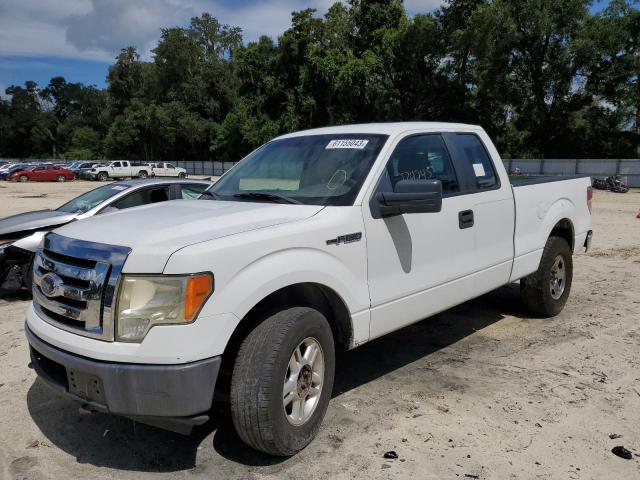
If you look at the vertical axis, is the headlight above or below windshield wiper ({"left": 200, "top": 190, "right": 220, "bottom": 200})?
below

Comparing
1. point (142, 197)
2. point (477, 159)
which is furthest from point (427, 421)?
point (142, 197)

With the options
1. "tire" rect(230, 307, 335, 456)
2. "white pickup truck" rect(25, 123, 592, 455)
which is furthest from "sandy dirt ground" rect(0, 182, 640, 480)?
"white pickup truck" rect(25, 123, 592, 455)

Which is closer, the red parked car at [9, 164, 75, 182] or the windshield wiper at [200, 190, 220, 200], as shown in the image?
the windshield wiper at [200, 190, 220, 200]

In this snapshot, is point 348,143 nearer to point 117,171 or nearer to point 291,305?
point 291,305

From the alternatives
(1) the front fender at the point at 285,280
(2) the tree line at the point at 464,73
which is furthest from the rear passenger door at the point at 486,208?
(2) the tree line at the point at 464,73

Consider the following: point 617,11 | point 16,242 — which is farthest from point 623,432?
point 617,11

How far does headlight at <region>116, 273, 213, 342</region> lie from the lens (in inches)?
108

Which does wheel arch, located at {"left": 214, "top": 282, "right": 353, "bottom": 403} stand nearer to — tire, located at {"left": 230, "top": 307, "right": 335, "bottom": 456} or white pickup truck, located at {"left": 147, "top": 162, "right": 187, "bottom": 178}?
tire, located at {"left": 230, "top": 307, "right": 335, "bottom": 456}

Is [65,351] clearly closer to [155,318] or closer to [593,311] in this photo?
[155,318]

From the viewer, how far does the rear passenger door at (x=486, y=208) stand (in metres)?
4.67

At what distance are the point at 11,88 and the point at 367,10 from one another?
11589 centimetres

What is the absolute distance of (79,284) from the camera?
116 inches

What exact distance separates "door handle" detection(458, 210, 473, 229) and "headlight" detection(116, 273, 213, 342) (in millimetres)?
2382

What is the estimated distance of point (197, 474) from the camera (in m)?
3.13
